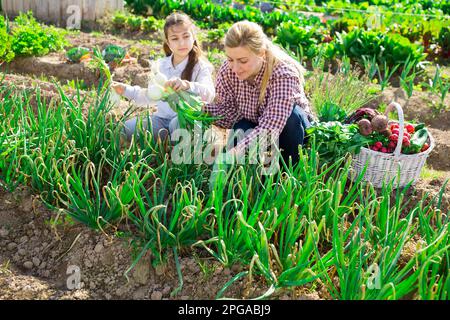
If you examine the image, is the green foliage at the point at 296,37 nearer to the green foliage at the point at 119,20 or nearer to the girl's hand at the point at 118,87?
the green foliage at the point at 119,20

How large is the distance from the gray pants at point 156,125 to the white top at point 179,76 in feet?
0.14

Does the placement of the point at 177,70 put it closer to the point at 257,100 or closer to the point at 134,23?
the point at 257,100

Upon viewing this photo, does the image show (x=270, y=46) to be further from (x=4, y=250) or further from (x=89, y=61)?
(x=89, y=61)

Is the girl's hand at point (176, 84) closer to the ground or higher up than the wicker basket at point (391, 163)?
higher up

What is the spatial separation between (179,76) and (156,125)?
31cm

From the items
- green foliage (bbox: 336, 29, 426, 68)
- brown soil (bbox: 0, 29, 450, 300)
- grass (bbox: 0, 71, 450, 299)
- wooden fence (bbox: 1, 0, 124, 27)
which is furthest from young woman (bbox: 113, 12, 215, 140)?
wooden fence (bbox: 1, 0, 124, 27)

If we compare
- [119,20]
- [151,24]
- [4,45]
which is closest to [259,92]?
[4,45]

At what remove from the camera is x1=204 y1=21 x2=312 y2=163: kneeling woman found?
115 inches

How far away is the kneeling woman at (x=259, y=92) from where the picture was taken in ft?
9.57

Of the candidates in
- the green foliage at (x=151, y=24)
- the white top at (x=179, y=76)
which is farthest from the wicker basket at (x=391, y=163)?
the green foliage at (x=151, y=24)

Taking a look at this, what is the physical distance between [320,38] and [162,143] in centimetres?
360

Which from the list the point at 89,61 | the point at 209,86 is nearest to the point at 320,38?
the point at 89,61

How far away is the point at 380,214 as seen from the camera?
250cm

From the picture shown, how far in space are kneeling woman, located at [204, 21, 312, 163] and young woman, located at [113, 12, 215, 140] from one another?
0.14 metres
